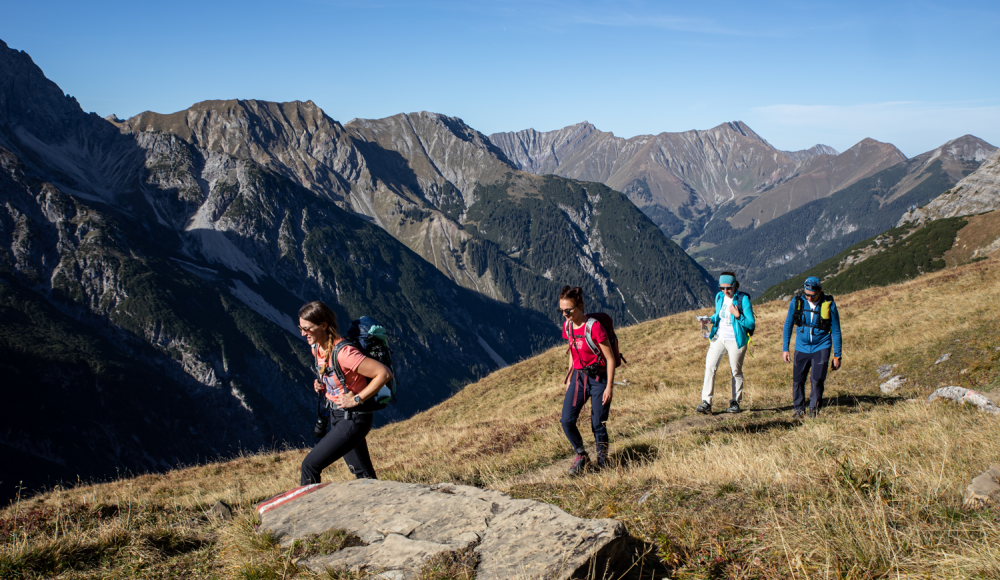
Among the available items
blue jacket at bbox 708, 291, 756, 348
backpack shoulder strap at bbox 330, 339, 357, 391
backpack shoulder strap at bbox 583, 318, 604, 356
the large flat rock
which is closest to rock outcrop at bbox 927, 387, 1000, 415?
blue jacket at bbox 708, 291, 756, 348

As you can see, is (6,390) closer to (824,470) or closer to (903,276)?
(824,470)

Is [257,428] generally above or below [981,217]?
below

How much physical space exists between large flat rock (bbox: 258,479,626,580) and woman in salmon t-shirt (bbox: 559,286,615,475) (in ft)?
9.14

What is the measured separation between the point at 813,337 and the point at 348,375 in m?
9.01

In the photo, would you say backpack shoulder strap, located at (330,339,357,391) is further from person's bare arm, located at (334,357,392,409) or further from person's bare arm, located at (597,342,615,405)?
person's bare arm, located at (597,342,615,405)

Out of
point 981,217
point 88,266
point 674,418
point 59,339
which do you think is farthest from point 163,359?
point 981,217

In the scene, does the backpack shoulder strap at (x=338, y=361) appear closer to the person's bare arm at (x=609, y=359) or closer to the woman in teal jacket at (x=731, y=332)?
the person's bare arm at (x=609, y=359)

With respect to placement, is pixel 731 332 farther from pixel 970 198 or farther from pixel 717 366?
pixel 970 198

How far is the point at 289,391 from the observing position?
171250 mm

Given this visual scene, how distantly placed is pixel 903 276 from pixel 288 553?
4517 inches

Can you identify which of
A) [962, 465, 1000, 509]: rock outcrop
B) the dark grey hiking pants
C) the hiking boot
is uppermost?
[962, 465, 1000, 509]: rock outcrop

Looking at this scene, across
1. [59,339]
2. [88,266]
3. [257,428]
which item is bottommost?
[257,428]

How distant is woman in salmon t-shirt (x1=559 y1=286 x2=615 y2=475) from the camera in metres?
7.48

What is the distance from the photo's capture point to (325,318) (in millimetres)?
6445
